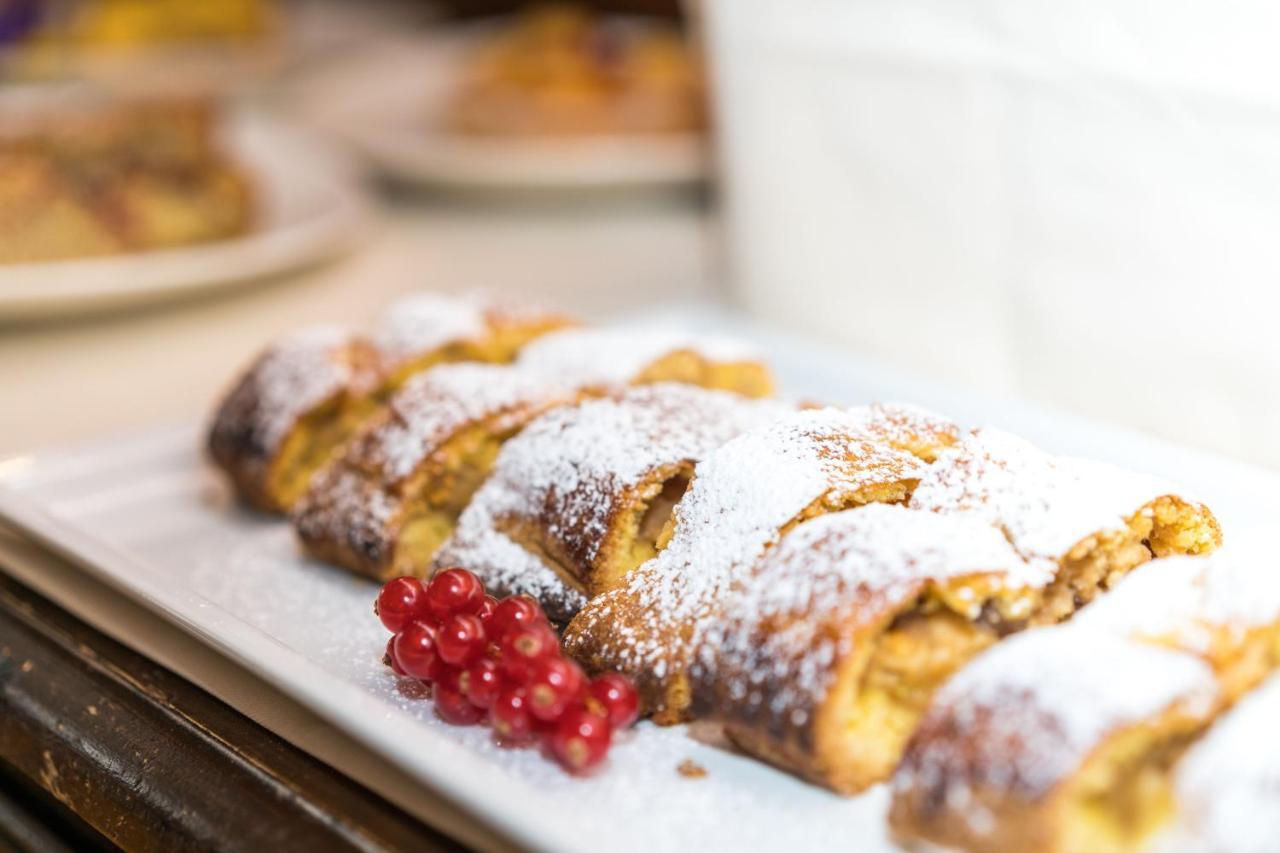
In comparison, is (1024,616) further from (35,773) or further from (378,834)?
(35,773)

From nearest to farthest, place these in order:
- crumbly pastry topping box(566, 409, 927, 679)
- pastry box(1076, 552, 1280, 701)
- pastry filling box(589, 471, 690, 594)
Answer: pastry box(1076, 552, 1280, 701), crumbly pastry topping box(566, 409, 927, 679), pastry filling box(589, 471, 690, 594)

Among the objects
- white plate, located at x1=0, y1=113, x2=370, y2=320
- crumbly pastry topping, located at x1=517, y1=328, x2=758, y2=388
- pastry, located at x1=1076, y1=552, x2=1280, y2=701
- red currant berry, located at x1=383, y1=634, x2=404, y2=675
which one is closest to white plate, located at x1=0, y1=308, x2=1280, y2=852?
red currant berry, located at x1=383, y1=634, x2=404, y2=675

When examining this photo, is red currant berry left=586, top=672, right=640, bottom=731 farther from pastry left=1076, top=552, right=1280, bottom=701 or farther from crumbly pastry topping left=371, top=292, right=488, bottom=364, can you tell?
crumbly pastry topping left=371, top=292, right=488, bottom=364

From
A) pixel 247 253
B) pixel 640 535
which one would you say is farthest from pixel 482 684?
pixel 247 253

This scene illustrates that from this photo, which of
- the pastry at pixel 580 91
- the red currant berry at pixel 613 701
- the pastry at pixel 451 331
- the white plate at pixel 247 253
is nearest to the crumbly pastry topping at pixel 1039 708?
the red currant berry at pixel 613 701

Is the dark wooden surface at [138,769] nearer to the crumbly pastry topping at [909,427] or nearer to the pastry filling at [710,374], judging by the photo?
the crumbly pastry topping at [909,427]

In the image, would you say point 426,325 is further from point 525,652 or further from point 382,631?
point 525,652
